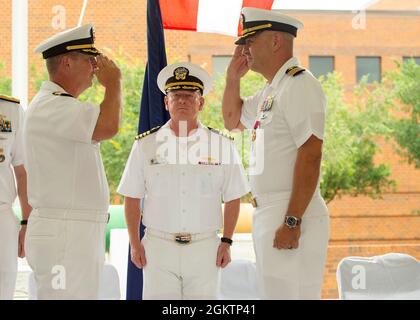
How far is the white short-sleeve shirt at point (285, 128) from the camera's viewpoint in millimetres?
2280

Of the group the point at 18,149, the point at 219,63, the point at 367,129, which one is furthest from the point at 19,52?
the point at 367,129

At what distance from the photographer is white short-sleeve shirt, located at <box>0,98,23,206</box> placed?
260 centimetres

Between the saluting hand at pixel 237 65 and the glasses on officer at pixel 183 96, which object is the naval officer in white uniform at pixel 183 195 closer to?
the glasses on officer at pixel 183 96

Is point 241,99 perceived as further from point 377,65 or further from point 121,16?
point 377,65

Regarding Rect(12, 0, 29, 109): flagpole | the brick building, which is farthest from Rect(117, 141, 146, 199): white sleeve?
the brick building

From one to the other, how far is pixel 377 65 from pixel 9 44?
37.5 ft

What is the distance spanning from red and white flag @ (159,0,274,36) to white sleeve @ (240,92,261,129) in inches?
49.5

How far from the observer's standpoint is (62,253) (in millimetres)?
2266

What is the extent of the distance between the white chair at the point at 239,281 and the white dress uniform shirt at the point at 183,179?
40cm

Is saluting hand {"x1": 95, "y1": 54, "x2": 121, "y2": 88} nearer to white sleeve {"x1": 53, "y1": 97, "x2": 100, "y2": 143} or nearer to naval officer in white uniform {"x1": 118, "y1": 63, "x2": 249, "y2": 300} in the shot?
white sleeve {"x1": 53, "y1": 97, "x2": 100, "y2": 143}

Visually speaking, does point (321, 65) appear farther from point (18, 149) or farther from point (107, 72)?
point (107, 72)

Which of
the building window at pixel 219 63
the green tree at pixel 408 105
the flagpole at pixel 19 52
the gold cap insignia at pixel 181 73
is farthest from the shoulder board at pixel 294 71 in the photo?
the building window at pixel 219 63

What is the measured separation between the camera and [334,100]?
19.7 m

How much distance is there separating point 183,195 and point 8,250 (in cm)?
68
